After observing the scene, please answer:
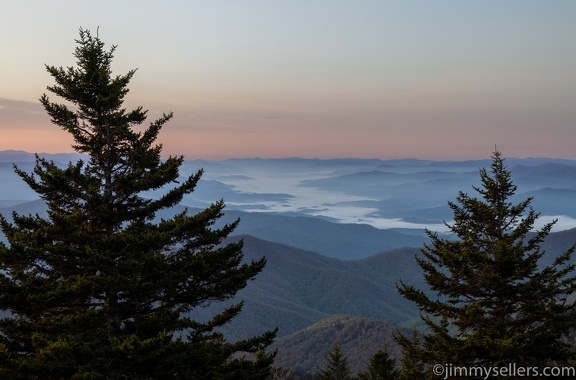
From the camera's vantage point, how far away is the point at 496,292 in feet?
48.6

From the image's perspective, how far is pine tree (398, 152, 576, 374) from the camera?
13859mm

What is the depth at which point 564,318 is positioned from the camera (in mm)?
13484

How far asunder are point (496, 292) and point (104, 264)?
12.7m

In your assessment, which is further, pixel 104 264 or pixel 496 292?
pixel 496 292

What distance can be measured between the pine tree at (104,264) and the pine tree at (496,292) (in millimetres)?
7665

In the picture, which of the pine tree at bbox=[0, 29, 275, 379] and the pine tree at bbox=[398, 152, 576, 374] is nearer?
the pine tree at bbox=[0, 29, 275, 379]

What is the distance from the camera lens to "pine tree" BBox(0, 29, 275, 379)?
42.1ft

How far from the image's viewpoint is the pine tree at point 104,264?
42.1 feet

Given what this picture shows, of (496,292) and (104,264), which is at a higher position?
(104,264)

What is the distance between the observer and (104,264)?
13.2 meters

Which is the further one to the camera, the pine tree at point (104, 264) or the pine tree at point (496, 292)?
the pine tree at point (496, 292)

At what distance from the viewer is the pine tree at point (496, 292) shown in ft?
45.5

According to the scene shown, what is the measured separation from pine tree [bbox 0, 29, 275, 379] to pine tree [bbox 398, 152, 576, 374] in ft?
25.1

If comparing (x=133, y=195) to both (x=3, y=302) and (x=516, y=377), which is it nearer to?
(x=3, y=302)
